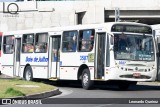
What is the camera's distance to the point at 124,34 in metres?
23.2

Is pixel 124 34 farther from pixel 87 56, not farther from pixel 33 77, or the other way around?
pixel 33 77

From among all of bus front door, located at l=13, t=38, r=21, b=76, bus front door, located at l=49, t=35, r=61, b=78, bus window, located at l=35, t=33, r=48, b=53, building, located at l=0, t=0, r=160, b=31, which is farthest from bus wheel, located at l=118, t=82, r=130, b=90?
building, located at l=0, t=0, r=160, b=31

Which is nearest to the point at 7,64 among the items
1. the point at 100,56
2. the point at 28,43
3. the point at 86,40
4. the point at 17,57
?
the point at 17,57

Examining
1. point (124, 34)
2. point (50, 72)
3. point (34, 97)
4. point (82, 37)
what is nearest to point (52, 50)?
point (50, 72)

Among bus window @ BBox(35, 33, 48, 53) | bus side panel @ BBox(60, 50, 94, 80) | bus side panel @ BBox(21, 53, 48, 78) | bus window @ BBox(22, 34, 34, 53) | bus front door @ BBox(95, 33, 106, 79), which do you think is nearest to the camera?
bus front door @ BBox(95, 33, 106, 79)

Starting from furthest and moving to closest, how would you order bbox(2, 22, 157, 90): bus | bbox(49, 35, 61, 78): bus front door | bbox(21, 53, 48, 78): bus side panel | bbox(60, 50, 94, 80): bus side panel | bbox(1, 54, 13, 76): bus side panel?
bbox(1, 54, 13, 76): bus side panel → bbox(21, 53, 48, 78): bus side panel → bbox(49, 35, 61, 78): bus front door → bbox(60, 50, 94, 80): bus side panel → bbox(2, 22, 157, 90): bus

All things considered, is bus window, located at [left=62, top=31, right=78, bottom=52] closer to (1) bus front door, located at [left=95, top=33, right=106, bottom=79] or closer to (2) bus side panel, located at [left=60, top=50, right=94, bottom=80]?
(2) bus side panel, located at [left=60, top=50, right=94, bottom=80]

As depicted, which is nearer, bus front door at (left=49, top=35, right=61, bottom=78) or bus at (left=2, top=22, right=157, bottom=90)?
bus at (left=2, top=22, right=157, bottom=90)

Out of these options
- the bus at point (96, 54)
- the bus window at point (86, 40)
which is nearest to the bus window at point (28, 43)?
the bus at point (96, 54)

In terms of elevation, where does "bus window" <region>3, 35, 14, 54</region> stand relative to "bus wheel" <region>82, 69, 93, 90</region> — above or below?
above

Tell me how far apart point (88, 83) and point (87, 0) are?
151 feet

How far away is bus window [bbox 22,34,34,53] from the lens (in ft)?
95.3

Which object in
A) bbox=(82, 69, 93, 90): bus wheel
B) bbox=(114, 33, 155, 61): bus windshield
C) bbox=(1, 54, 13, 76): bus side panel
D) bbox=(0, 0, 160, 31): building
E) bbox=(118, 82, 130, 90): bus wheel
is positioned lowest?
bbox=(118, 82, 130, 90): bus wheel

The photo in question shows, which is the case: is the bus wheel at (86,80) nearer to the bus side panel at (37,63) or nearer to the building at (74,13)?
the bus side panel at (37,63)
